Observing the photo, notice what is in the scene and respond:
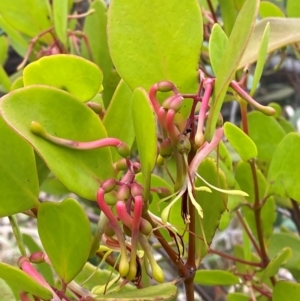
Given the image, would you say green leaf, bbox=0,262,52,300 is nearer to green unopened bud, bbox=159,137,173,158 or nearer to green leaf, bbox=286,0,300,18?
green unopened bud, bbox=159,137,173,158

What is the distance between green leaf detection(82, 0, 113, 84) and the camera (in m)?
0.68

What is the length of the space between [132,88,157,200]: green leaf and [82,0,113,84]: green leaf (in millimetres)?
370

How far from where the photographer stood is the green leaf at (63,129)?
1.03 feet

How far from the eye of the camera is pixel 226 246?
166 centimetres

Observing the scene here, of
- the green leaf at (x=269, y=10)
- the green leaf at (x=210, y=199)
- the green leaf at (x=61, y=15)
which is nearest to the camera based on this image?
the green leaf at (x=210, y=199)

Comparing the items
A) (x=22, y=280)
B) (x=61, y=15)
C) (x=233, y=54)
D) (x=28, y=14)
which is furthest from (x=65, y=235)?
(x=28, y=14)

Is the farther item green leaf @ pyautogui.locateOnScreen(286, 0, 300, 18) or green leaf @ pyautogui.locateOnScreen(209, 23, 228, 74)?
green leaf @ pyautogui.locateOnScreen(286, 0, 300, 18)

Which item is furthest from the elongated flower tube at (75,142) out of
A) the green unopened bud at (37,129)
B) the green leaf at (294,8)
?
the green leaf at (294,8)

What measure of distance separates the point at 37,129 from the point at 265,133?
1.09 ft

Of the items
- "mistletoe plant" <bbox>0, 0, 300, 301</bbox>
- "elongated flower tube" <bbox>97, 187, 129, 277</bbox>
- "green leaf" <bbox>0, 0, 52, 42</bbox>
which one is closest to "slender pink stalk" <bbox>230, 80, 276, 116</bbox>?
"mistletoe plant" <bbox>0, 0, 300, 301</bbox>

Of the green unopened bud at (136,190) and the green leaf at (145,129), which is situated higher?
the green leaf at (145,129)

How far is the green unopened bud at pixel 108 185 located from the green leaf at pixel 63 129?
0.01m

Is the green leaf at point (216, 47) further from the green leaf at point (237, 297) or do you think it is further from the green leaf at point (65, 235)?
the green leaf at point (237, 297)

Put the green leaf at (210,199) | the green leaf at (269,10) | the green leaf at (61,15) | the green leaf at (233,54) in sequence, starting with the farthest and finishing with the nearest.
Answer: the green leaf at (269,10) → the green leaf at (61,15) → the green leaf at (210,199) → the green leaf at (233,54)
